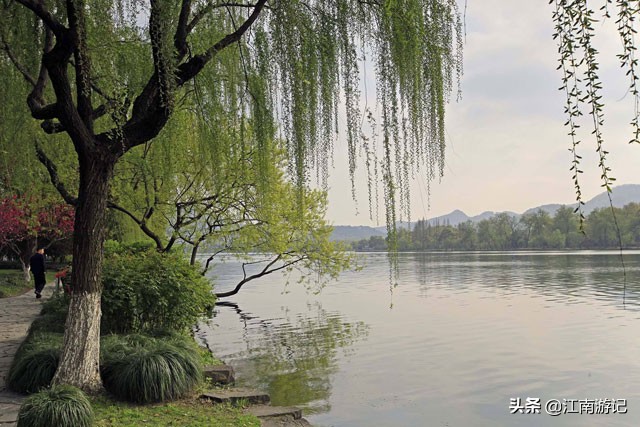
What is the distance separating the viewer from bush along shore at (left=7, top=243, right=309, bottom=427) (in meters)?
5.39

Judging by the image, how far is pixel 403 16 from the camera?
4.50 meters

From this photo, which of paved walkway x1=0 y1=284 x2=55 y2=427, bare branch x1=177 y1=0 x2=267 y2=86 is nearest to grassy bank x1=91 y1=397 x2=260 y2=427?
paved walkway x1=0 y1=284 x2=55 y2=427

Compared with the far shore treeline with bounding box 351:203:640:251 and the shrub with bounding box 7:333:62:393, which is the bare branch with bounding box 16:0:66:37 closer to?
the shrub with bounding box 7:333:62:393

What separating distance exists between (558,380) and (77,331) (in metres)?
9.47

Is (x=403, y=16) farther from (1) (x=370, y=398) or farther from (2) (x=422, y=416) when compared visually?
(1) (x=370, y=398)

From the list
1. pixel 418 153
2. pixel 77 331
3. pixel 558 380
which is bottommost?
pixel 558 380

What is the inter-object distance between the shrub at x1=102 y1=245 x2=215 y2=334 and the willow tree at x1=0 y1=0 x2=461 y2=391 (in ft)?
10.4

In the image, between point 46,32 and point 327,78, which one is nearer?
point 327,78

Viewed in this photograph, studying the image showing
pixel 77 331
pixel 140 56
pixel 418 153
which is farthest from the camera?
pixel 140 56

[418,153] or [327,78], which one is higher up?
[327,78]

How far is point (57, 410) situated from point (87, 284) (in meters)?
1.48

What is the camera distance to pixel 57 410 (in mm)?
5004

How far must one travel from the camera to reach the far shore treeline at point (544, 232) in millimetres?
87688

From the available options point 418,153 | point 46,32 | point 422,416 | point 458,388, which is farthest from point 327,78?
point 458,388
